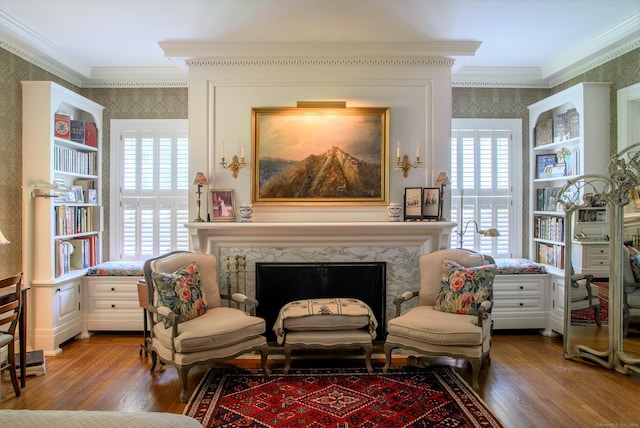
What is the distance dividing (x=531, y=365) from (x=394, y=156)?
92.9 inches

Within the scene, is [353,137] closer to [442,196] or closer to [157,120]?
[442,196]

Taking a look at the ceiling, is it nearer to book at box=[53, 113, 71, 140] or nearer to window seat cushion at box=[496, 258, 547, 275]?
book at box=[53, 113, 71, 140]

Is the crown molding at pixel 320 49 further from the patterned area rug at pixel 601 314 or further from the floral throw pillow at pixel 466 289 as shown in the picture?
the patterned area rug at pixel 601 314

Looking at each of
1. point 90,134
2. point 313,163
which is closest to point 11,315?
point 90,134

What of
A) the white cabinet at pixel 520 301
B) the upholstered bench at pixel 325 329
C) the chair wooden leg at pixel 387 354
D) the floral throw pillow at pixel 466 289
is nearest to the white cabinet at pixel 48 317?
the upholstered bench at pixel 325 329

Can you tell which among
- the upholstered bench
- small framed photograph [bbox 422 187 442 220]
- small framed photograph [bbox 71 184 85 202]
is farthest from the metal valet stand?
small framed photograph [bbox 71 184 85 202]

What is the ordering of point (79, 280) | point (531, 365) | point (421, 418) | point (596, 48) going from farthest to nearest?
A: point (79, 280) → point (596, 48) → point (531, 365) → point (421, 418)

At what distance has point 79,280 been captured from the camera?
445cm

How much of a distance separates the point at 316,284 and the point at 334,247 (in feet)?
1.38

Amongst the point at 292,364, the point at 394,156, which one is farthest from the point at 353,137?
the point at 292,364

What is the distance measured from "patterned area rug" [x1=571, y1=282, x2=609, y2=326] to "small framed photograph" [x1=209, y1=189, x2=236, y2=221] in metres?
3.50

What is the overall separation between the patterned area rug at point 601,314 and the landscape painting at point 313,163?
2136 millimetres

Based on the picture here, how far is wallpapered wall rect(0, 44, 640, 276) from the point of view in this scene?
377 centimetres

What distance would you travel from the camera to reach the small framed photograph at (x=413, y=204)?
4.07 meters
